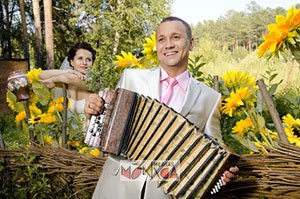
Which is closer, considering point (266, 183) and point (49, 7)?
point (266, 183)

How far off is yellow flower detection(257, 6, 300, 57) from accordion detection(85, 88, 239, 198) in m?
0.35

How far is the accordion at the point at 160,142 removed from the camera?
147 centimetres

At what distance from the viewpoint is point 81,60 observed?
127 inches

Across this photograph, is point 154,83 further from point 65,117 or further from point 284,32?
point 65,117

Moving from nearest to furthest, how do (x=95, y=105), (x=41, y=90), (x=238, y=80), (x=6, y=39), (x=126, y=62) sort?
(x=95, y=105) → (x=238, y=80) → (x=126, y=62) → (x=41, y=90) → (x=6, y=39)

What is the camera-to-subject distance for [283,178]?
175cm

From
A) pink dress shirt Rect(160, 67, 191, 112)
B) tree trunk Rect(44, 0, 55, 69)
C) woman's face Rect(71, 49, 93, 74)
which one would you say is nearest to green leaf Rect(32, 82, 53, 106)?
woman's face Rect(71, 49, 93, 74)

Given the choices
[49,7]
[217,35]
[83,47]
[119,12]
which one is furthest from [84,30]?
[217,35]

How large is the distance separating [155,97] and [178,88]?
11 cm

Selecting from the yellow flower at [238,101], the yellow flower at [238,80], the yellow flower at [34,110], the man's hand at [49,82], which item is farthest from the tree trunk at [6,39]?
the yellow flower at [238,101]

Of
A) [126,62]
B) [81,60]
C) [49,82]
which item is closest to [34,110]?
[49,82]

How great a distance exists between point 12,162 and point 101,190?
109 cm

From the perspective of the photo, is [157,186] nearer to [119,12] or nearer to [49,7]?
[49,7]

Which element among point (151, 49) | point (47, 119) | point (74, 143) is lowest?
point (74, 143)
